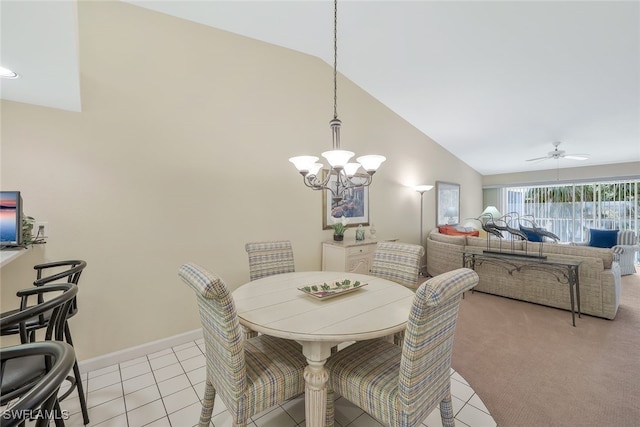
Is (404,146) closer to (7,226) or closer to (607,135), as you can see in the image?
(607,135)

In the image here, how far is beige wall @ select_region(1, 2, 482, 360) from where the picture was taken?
213 centimetres

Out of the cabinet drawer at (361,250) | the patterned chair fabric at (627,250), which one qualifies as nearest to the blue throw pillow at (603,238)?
the patterned chair fabric at (627,250)

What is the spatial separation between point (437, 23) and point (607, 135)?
3697mm

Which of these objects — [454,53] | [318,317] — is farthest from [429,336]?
[454,53]

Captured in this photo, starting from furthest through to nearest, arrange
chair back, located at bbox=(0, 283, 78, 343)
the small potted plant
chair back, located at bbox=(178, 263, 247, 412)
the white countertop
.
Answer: the small potted plant < the white countertop < chair back, located at bbox=(178, 263, 247, 412) < chair back, located at bbox=(0, 283, 78, 343)

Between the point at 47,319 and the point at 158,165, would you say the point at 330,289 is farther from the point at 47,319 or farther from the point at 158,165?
the point at 158,165

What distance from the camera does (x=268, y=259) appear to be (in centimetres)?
245

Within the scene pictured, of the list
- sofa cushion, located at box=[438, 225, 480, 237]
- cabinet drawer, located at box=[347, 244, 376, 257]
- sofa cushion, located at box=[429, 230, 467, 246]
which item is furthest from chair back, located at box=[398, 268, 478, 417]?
sofa cushion, located at box=[438, 225, 480, 237]

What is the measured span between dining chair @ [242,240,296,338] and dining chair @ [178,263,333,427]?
854mm

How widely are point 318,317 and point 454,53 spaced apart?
10.6ft

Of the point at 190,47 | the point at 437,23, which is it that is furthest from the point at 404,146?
the point at 190,47

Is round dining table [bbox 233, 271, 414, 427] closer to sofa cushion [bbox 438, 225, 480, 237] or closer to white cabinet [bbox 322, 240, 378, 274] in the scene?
white cabinet [bbox 322, 240, 378, 274]

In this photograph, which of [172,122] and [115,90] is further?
[172,122]

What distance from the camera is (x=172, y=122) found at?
2592 mm
